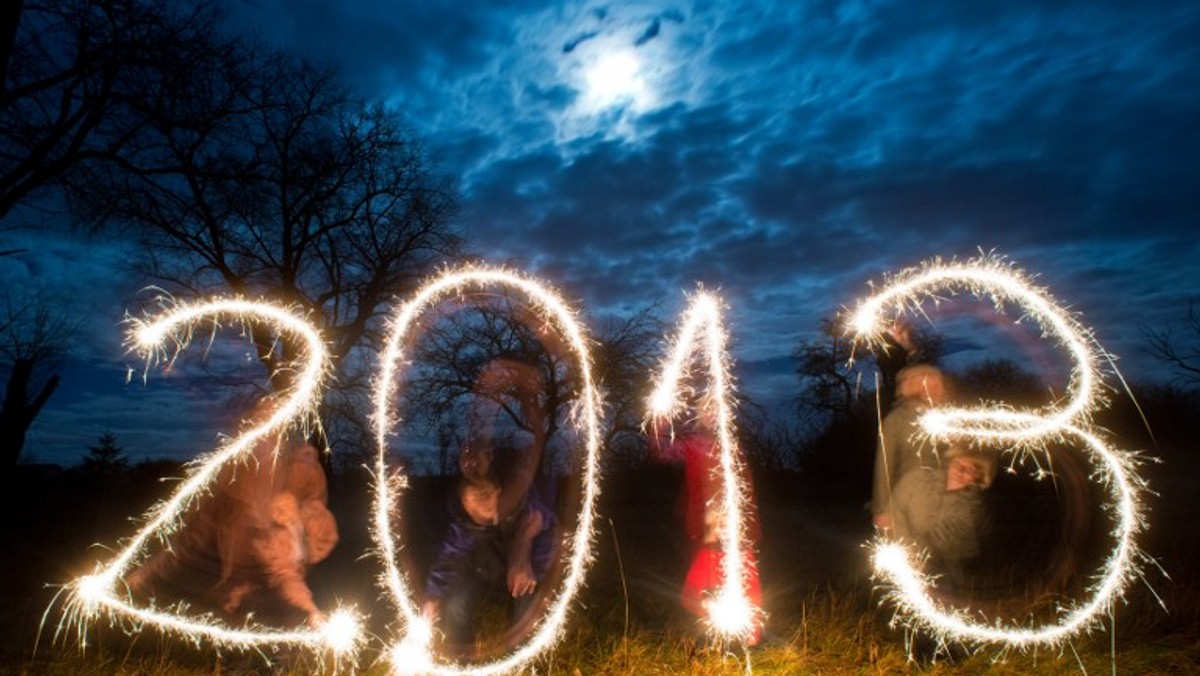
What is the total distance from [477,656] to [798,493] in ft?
41.1

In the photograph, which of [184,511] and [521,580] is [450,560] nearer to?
[521,580]

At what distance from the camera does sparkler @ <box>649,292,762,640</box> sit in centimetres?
514

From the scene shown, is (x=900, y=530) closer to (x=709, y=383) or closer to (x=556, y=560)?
(x=709, y=383)

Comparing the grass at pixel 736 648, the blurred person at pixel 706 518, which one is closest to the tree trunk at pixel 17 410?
the grass at pixel 736 648

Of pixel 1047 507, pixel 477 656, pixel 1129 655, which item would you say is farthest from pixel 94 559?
pixel 1047 507

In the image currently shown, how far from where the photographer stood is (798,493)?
16797 mm

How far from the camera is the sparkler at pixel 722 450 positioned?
5137 millimetres

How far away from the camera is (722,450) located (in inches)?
206

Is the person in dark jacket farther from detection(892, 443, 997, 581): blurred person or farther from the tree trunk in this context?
the tree trunk

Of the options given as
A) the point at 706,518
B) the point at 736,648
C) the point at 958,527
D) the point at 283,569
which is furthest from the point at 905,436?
the point at 283,569

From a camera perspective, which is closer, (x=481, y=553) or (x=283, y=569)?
(x=283, y=569)

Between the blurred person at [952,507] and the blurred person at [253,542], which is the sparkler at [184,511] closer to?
the blurred person at [253,542]

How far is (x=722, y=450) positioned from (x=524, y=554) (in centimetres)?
189

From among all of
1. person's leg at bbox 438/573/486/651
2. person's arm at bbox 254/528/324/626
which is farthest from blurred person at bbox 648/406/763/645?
person's arm at bbox 254/528/324/626
